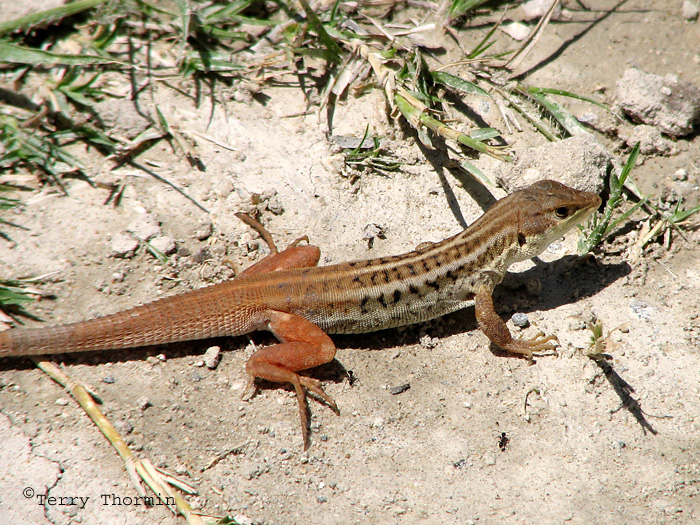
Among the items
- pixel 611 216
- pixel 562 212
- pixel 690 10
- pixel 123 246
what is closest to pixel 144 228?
pixel 123 246

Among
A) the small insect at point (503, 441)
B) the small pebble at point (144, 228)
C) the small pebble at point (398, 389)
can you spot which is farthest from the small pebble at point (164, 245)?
the small insect at point (503, 441)

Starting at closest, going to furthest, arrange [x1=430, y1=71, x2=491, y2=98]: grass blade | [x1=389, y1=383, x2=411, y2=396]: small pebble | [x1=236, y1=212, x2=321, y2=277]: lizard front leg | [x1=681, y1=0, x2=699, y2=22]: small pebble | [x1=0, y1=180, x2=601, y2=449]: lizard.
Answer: [x1=0, y1=180, x2=601, y2=449]: lizard
[x1=389, y1=383, x2=411, y2=396]: small pebble
[x1=236, y1=212, x2=321, y2=277]: lizard front leg
[x1=430, y1=71, x2=491, y2=98]: grass blade
[x1=681, y1=0, x2=699, y2=22]: small pebble

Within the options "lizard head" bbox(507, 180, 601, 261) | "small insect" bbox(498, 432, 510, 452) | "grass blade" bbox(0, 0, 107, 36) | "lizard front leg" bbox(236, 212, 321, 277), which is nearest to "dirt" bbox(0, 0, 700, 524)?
"small insect" bbox(498, 432, 510, 452)

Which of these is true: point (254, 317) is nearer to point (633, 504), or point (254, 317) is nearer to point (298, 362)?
point (298, 362)

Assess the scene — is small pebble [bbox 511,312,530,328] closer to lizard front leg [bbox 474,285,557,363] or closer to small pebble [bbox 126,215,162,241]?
lizard front leg [bbox 474,285,557,363]

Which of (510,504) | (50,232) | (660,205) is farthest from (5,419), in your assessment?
(660,205)
